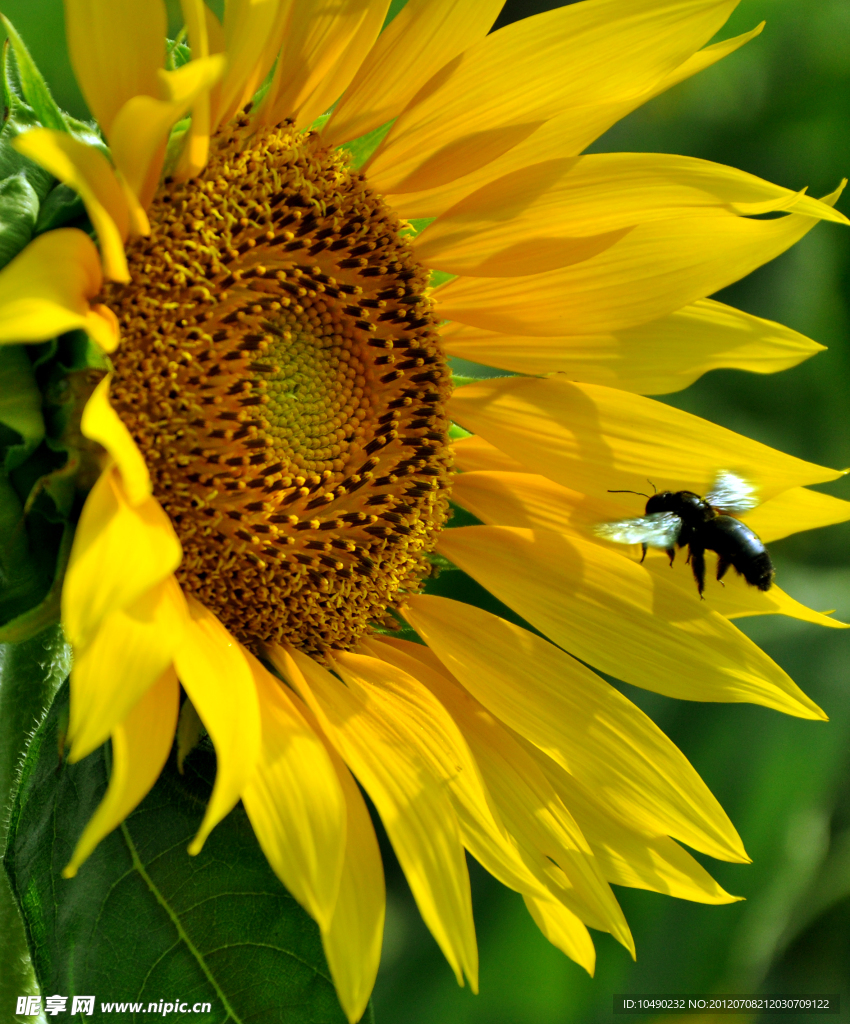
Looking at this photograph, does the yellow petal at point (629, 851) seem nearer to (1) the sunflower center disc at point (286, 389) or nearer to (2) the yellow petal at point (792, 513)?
(1) the sunflower center disc at point (286, 389)

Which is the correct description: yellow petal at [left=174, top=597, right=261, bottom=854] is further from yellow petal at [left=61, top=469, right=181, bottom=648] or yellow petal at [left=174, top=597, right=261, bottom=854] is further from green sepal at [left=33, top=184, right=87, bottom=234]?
green sepal at [left=33, top=184, right=87, bottom=234]

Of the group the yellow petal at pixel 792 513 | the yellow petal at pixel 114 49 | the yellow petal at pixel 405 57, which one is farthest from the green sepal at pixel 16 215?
the yellow petal at pixel 792 513

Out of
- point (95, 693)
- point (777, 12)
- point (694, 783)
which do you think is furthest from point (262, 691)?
point (777, 12)

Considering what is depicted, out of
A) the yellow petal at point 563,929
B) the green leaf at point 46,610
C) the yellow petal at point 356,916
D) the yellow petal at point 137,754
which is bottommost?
the yellow petal at point 563,929

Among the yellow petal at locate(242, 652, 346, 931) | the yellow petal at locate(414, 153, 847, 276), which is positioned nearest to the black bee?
the yellow petal at locate(414, 153, 847, 276)

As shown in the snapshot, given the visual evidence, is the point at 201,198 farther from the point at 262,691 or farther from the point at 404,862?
the point at 404,862

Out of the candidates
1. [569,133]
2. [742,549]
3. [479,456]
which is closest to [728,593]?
[742,549]
